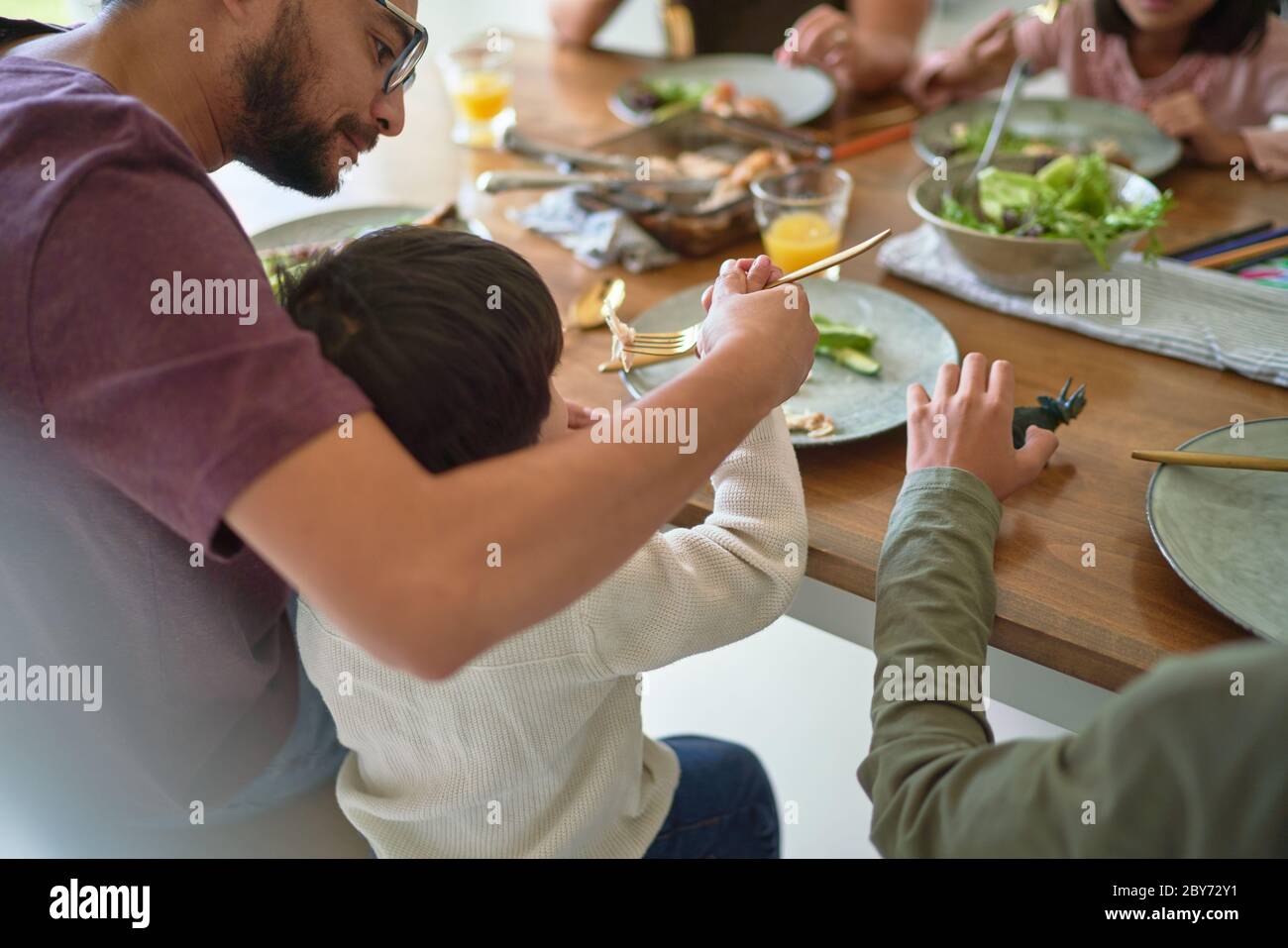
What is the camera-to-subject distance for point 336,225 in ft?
5.16

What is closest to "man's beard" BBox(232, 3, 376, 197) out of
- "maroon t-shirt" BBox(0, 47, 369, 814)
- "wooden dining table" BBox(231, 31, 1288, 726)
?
"maroon t-shirt" BBox(0, 47, 369, 814)

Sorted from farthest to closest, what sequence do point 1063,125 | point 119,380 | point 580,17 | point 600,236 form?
point 580,17, point 1063,125, point 600,236, point 119,380

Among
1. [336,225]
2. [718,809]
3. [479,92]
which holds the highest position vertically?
[479,92]

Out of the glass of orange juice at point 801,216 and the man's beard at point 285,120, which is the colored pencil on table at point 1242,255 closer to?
the glass of orange juice at point 801,216

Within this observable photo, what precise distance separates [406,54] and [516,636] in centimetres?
59

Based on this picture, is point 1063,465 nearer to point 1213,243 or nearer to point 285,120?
point 1213,243

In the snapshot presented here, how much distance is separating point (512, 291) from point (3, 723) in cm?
61

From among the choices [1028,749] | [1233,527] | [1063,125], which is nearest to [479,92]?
[1063,125]

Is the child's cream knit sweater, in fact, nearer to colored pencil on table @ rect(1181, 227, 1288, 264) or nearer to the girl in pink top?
colored pencil on table @ rect(1181, 227, 1288, 264)

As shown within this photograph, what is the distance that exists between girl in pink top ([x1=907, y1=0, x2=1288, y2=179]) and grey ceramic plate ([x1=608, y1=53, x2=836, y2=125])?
0.19m

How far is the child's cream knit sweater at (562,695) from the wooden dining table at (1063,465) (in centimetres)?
9

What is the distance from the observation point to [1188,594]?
33.8 inches

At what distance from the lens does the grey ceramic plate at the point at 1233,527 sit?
2.68ft
